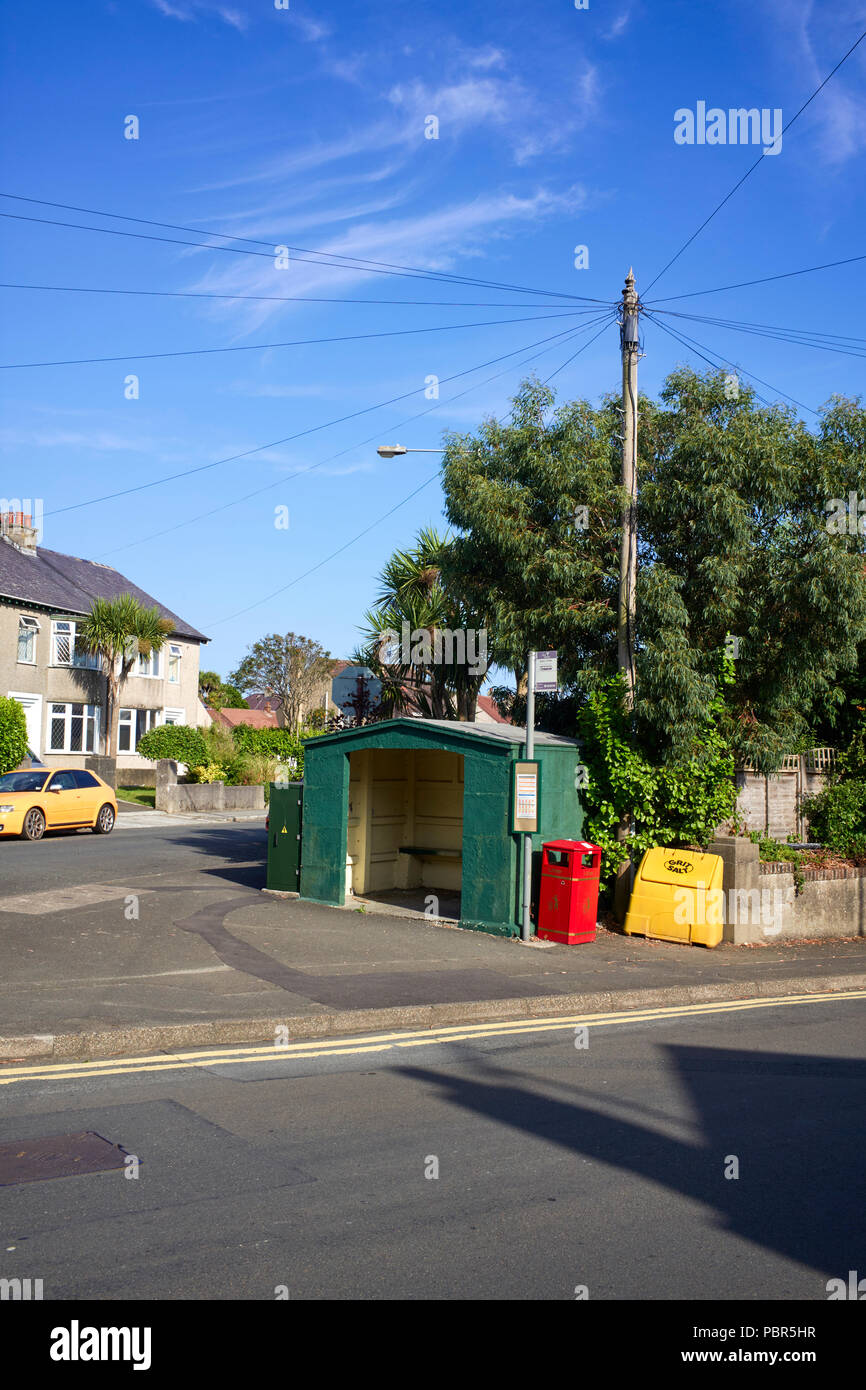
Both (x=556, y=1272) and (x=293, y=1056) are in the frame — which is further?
(x=293, y=1056)

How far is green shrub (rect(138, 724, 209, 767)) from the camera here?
39.1 m

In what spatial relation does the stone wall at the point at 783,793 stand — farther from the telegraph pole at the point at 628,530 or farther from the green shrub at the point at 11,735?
the green shrub at the point at 11,735

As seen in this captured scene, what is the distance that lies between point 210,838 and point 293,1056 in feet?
56.5

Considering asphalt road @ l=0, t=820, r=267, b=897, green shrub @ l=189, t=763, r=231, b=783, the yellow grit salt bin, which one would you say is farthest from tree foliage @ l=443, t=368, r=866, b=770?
green shrub @ l=189, t=763, r=231, b=783

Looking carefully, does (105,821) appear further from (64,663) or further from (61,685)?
(64,663)

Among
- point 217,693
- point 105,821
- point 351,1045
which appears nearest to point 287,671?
point 217,693

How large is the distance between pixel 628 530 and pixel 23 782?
642 inches

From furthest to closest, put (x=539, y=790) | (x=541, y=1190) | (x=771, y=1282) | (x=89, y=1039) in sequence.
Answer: (x=539, y=790), (x=89, y=1039), (x=541, y=1190), (x=771, y=1282)

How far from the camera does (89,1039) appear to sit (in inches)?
304

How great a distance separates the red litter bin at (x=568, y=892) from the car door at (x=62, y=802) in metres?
15.2

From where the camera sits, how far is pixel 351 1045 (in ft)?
27.3

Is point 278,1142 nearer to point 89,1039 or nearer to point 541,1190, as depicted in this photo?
point 541,1190

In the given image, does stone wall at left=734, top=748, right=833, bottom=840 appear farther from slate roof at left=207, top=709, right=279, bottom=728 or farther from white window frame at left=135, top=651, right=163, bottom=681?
slate roof at left=207, top=709, right=279, bottom=728
